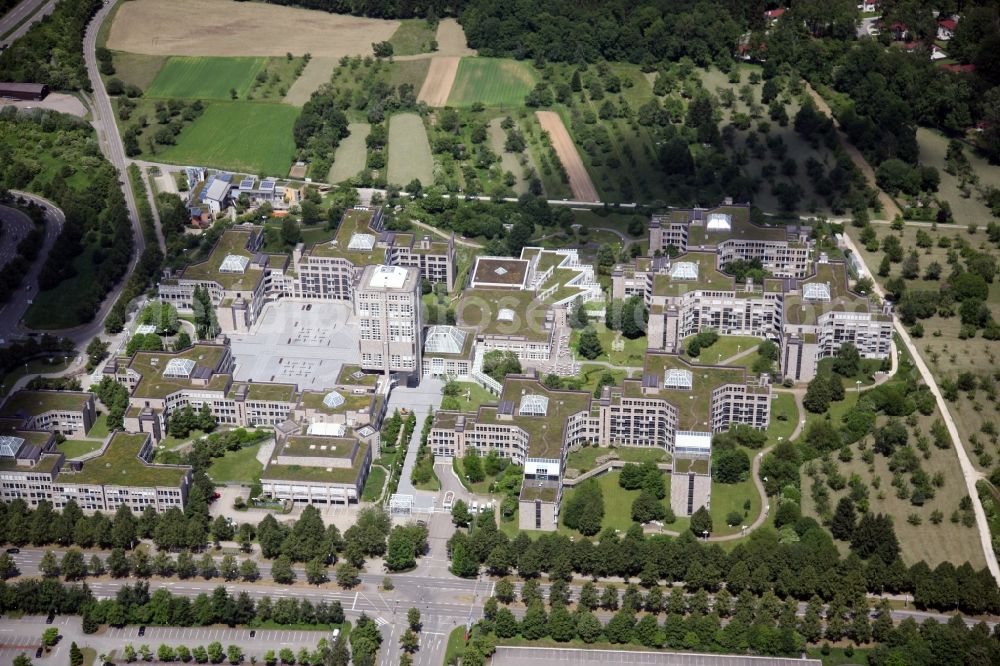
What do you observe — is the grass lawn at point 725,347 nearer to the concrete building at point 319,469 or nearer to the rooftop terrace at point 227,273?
the concrete building at point 319,469

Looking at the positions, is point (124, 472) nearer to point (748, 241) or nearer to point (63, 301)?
point (63, 301)

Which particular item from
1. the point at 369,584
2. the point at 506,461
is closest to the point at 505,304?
the point at 506,461

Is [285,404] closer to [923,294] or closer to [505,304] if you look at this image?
[505,304]

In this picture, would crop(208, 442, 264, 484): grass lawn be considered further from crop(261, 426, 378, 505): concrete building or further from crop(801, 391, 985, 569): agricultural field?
crop(801, 391, 985, 569): agricultural field

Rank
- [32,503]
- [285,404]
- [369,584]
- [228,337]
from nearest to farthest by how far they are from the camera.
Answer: [369,584]
[32,503]
[285,404]
[228,337]

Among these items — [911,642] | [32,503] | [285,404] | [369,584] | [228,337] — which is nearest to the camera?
[911,642]

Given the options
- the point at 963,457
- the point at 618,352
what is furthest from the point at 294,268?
the point at 963,457

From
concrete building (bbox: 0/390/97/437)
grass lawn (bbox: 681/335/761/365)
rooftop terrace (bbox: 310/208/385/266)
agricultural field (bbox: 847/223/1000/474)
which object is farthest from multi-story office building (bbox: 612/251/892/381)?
concrete building (bbox: 0/390/97/437)

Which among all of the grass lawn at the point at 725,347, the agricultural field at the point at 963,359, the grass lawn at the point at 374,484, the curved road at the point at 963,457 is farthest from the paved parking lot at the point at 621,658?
the grass lawn at the point at 725,347
